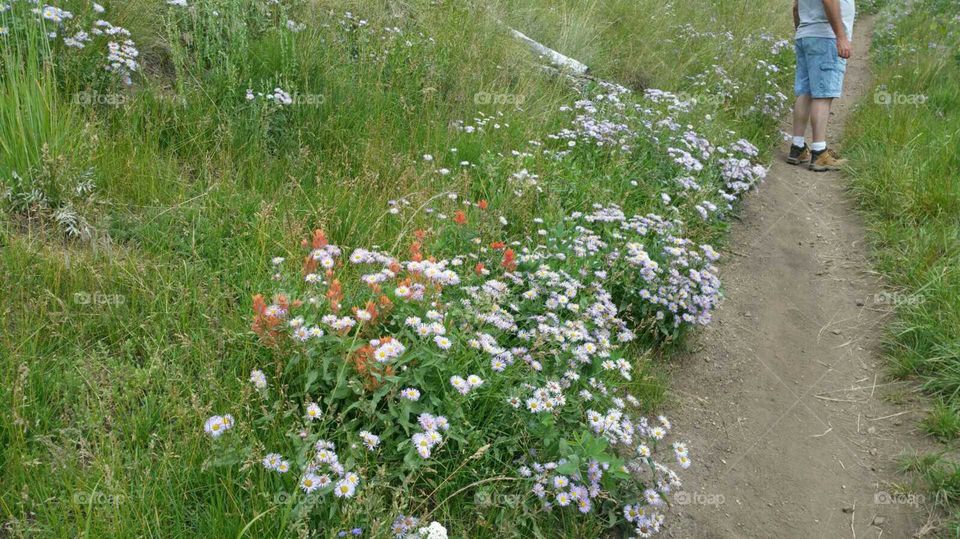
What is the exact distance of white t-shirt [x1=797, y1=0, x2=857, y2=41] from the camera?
6.75 m

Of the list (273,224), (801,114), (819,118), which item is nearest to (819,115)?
(819,118)

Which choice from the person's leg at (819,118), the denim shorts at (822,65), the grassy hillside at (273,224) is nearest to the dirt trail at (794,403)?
the grassy hillside at (273,224)

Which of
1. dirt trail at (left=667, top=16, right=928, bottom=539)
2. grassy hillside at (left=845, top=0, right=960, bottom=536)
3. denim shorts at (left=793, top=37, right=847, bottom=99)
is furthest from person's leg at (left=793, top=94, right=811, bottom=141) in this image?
dirt trail at (left=667, top=16, right=928, bottom=539)

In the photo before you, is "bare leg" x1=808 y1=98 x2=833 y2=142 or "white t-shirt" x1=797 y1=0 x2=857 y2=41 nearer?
"white t-shirt" x1=797 y1=0 x2=857 y2=41

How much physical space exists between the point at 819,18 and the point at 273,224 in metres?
6.03

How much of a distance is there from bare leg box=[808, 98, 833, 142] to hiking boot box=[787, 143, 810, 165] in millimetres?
176

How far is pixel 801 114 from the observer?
727cm

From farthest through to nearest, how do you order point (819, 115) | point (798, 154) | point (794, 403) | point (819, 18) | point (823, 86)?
point (798, 154)
point (819, 115)
point (823, 86)
point (819, 18)
point (794, 403)

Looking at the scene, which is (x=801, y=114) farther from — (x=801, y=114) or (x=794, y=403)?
(x=794, y=403)

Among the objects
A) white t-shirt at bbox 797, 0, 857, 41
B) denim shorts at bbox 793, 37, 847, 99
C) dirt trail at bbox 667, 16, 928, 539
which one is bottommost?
dirt trail at bbox 667, 16, 928, 539

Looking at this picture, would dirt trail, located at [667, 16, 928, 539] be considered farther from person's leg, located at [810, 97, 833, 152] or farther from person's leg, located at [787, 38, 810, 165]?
person's leg, located at [787, 38, 810, 165]

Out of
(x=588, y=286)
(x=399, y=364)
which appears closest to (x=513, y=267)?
(x=588, y=286)

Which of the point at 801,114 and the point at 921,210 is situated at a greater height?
the point at 801,114

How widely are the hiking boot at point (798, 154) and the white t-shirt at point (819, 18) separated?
3.89ft
